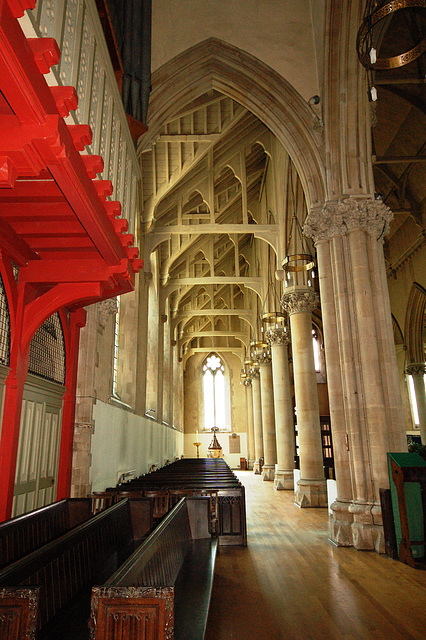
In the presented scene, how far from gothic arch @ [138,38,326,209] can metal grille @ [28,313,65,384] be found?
4646mm

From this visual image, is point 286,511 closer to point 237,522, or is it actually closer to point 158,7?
point 237,522

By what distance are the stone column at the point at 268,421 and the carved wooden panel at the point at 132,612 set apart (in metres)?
16.5

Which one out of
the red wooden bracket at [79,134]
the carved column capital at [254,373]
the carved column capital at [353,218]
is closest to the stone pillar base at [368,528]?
the carved column capital at [353,218]

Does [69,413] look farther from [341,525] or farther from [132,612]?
[132,612]

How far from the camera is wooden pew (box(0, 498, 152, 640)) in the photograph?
1613 mm

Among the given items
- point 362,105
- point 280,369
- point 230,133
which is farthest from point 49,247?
point 280,369

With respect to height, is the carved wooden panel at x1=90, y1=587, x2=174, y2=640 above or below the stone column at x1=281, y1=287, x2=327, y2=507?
below

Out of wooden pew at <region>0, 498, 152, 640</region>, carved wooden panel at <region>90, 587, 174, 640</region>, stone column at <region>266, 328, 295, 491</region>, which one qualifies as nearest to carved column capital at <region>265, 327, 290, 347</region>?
stone column at <region>266, 328, 295, 491</region>

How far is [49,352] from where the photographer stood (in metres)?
5.38

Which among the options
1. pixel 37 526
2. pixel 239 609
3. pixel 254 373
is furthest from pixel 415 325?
pixel 37 526

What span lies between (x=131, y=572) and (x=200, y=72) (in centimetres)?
944

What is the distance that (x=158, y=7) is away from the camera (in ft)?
29.5

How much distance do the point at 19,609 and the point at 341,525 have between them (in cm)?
556

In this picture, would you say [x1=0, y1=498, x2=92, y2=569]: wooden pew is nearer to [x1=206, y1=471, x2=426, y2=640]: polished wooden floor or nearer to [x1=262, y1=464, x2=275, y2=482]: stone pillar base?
[x1=206, y1=471, x2=426, y2=640]: polished wooden floor
